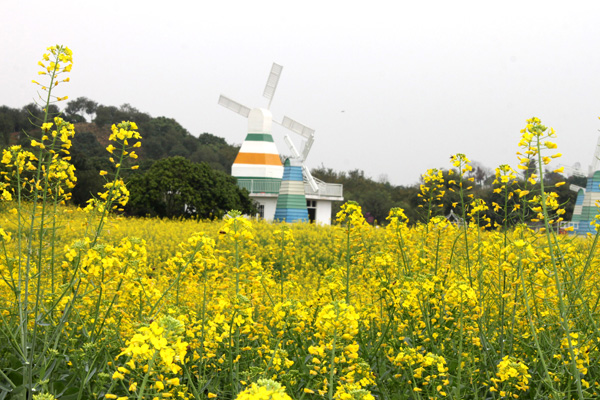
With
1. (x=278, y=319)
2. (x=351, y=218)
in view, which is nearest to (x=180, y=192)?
(x=351, y=218)

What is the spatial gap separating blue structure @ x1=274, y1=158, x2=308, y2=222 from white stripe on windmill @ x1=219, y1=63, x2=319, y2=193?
49.5 inches

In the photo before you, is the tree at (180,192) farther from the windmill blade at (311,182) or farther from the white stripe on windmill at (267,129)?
the windmill blade at (311,182)

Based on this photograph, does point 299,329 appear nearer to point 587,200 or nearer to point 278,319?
point 278,319

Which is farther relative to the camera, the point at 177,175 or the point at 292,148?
the point at 292,148

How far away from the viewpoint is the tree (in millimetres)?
25031

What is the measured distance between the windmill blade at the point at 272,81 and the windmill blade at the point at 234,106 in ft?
4.27

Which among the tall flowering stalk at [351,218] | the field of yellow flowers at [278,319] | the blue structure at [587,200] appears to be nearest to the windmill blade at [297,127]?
the blue structure at [587,200]

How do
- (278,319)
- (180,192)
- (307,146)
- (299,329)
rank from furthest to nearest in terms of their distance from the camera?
(307,146)
(180,192)
(299,329)
(278,319)

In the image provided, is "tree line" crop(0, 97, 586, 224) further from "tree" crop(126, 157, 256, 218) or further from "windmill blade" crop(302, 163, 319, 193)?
"windmill blade" crop(302, 163, 319, 193)

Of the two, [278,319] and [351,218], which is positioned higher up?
[351,218]

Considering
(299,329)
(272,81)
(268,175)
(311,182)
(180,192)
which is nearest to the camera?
(299,329)

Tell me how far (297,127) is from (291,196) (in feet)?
22.9

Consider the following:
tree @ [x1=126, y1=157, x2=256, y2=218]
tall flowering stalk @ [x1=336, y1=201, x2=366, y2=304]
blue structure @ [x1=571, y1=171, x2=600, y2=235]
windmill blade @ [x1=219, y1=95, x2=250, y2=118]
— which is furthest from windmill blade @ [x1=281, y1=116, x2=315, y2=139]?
tall flowering stalk @ [x1=336, y1=201, x2=366, y2=304]

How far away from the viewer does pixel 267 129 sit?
29.9 meters
